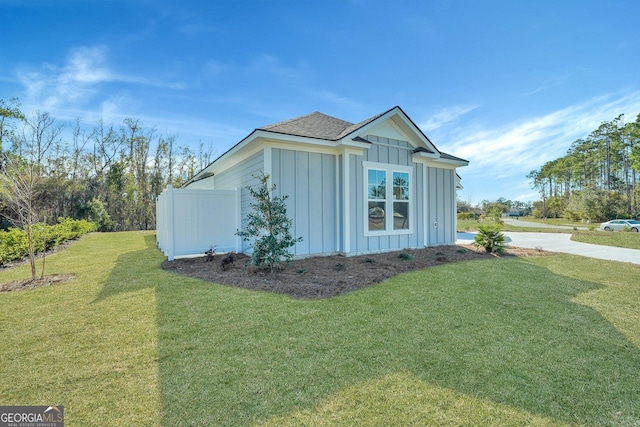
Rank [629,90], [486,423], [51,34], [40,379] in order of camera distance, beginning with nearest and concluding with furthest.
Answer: [486,423], [40,379], [51,34], [629,90]

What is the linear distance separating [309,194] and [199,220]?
3321mm

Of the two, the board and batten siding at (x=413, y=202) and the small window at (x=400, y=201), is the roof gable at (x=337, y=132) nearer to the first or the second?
the board and batten siding at (x=413, y=202)

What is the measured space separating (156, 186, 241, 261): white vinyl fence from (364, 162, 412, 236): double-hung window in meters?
3.99

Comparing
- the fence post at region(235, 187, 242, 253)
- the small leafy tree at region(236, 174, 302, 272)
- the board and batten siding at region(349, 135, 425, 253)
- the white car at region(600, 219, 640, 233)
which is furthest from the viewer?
the white car at region(600, 219, 640, 233)

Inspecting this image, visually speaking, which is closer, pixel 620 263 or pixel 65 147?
pixel 620 263

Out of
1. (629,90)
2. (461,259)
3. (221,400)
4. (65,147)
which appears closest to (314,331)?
(221,400)

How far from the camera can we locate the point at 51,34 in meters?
7.89

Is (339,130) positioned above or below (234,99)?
below

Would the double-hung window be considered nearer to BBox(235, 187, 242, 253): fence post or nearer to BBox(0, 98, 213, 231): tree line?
BBox(235, 187, 242, 253): fence post

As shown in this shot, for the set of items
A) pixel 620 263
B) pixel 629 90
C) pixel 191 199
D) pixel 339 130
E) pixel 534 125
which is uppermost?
pixel 629 90

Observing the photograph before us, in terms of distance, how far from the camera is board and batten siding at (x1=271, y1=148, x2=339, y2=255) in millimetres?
6773

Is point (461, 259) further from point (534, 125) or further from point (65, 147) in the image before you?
point (65, 147)

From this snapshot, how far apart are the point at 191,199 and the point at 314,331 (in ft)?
19.8

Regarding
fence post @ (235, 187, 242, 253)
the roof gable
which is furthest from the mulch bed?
the roof gable
